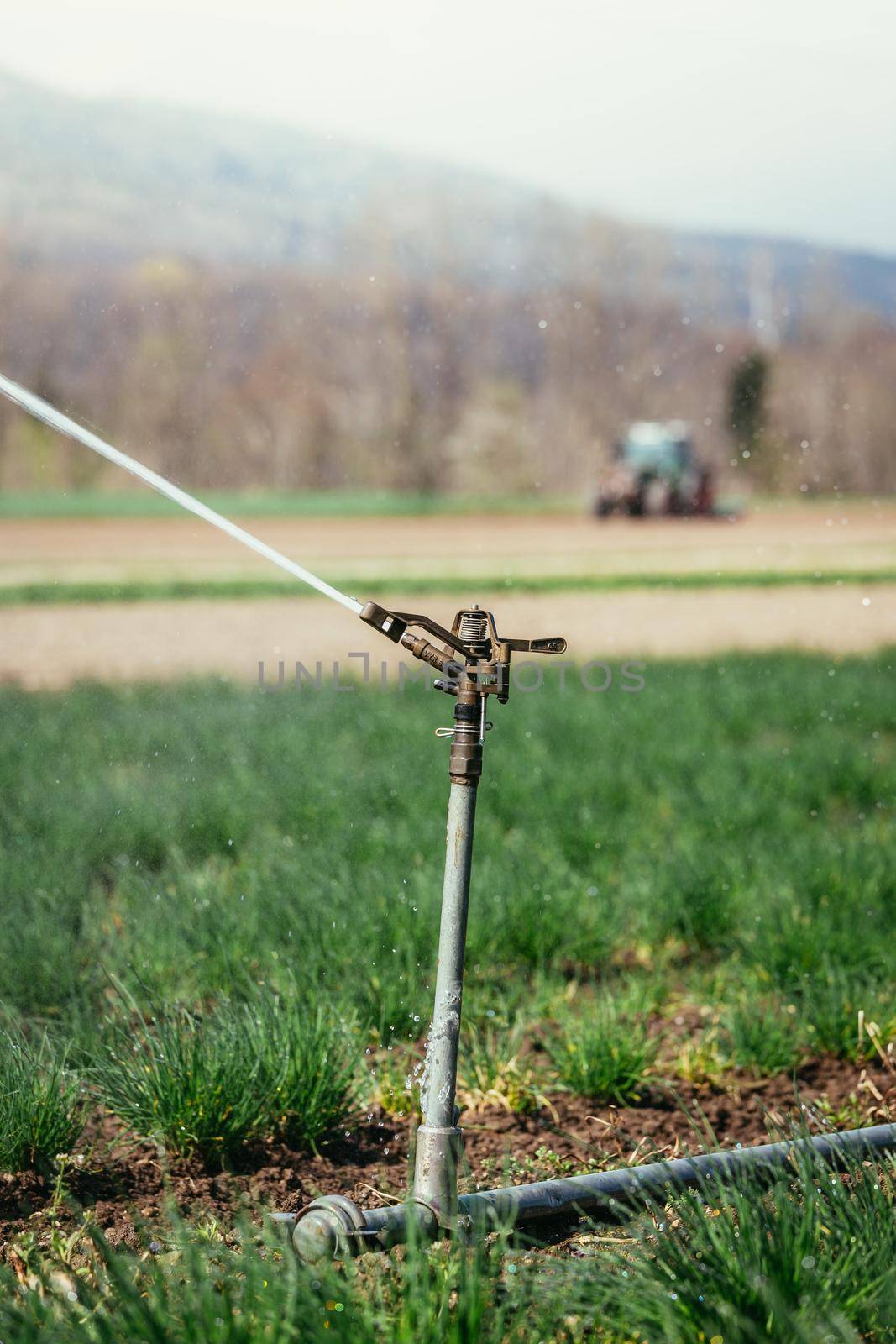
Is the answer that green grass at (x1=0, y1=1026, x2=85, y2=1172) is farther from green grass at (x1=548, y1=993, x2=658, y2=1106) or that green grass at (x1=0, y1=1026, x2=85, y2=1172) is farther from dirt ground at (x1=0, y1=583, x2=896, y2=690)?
dirt ground at (x1=0, y1=583, x2=896, y2=690)

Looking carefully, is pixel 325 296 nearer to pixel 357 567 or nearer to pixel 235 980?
pixel 235 980

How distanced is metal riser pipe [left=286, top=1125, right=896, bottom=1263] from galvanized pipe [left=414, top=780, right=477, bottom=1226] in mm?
31

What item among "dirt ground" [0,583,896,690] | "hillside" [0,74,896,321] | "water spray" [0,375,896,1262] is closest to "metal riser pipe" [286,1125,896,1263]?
"water spray" [0,375,896,1262]

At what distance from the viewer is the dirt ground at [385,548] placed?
35.3ft

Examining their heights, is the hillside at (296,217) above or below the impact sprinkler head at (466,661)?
above

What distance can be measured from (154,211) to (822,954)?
245 centimetres

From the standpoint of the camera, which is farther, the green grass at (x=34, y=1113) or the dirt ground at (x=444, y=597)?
the dirt ground at (x=444, y=597)

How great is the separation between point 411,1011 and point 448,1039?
2.90 feet

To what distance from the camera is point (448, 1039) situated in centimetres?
168

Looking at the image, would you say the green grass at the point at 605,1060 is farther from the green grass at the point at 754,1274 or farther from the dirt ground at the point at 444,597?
the dirt ground at the point at 444,597

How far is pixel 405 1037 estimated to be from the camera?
2.53 meters

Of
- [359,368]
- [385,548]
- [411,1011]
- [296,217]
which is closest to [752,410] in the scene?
[359,368]

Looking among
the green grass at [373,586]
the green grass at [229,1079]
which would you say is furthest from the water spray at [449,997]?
the green grass at [373,586]

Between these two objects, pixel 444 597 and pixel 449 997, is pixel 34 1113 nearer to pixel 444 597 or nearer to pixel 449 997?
pixel 449 997
